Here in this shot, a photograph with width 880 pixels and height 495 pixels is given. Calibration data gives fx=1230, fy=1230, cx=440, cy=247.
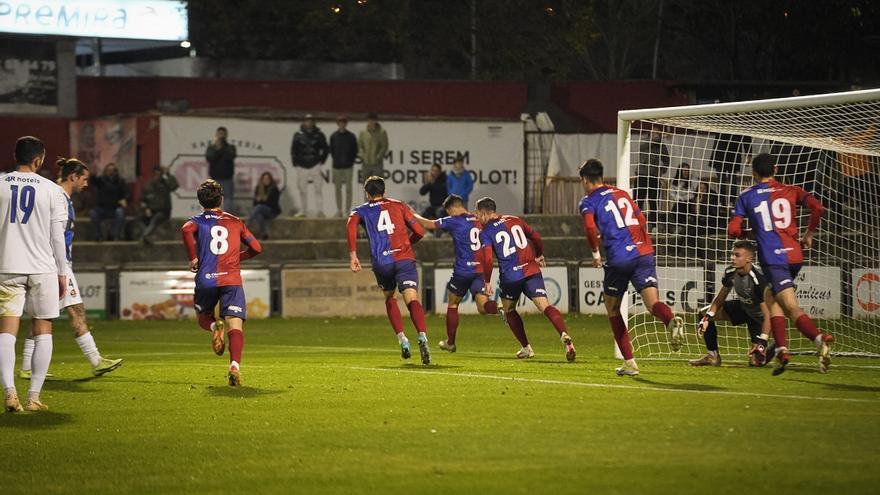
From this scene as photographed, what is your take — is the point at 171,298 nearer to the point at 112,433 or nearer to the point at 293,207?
the point at 293,207

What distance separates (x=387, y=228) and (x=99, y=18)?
A: 28636mm

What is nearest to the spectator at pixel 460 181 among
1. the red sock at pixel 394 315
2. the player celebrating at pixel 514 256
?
the player celebrating at pixel 514 256

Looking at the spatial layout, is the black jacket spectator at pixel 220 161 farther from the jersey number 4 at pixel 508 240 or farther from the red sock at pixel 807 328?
the red sock at pixel 807 328

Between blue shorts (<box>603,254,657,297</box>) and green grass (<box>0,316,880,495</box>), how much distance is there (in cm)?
95

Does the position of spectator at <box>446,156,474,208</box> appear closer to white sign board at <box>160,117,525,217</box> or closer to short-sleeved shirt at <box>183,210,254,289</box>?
white sign board at <box>160,117,525,217</box>

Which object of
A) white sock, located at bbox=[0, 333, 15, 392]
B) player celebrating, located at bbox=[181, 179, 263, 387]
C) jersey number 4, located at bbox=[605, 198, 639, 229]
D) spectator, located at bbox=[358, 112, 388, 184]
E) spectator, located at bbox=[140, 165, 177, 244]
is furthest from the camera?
spectator, located at bbox=[358, 112, 388, 184]

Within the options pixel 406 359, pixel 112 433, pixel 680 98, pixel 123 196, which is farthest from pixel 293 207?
pixel 112 433

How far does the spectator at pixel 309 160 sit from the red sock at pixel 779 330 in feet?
65.0

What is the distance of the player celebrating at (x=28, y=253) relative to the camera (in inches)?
418

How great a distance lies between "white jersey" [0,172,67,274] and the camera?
10.6 metres

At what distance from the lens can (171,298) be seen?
2680 cm

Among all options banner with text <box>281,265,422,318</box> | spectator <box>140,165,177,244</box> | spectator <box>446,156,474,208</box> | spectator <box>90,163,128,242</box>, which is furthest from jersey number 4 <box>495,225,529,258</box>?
spectator <box>90,163,128,242</box>

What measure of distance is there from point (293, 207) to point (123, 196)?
4.33 m

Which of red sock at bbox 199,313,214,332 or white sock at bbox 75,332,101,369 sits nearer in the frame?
red sock at bbox 199,313,214,332
